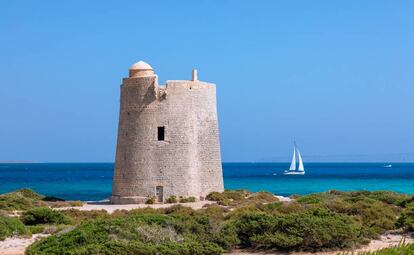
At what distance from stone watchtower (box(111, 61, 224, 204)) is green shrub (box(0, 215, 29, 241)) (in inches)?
362

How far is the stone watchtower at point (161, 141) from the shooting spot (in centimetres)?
2736

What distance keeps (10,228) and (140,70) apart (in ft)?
38.5

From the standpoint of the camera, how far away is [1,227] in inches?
688

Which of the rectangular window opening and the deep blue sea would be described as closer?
the rectangular window opening

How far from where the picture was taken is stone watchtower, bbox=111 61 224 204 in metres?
27.4

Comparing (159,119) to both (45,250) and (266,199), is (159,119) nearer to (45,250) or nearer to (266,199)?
(266,199)

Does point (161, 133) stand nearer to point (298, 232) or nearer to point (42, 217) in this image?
point (42, 217)

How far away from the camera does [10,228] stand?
17.9 meters

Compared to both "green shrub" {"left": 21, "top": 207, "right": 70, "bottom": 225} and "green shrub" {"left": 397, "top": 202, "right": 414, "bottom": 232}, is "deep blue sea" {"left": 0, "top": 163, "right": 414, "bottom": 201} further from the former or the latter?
"green shrub" {"left": 397, "top": 202, "right": 414, "bottom": 232}

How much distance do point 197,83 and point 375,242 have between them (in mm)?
13163

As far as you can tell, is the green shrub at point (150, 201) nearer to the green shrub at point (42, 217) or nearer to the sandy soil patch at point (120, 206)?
the sandy soil patch at point (120, 206)

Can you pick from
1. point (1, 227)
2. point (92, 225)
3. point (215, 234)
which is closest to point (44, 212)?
point (1, 227)

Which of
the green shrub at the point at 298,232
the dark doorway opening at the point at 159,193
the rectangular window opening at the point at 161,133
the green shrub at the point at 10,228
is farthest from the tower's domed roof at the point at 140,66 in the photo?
the green shrub at the point at 298,232

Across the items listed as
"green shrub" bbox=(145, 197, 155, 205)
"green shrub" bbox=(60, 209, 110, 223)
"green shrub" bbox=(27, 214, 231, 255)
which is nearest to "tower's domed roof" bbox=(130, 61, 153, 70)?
"green shrub" bbox=(145, 197, 155, 205)
